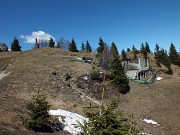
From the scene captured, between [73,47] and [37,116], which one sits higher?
[73,47]

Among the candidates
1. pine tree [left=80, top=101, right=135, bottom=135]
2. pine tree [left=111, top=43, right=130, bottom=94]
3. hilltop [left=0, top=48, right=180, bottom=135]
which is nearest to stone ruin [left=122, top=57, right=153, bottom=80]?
hilltop [left=0, top=48, right=180, bottom=135]

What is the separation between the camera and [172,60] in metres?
122

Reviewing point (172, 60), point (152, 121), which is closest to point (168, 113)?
point (152, 121)

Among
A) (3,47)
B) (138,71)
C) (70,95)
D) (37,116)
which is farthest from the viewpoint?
(3,47)

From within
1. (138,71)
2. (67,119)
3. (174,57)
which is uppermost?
(174,57)

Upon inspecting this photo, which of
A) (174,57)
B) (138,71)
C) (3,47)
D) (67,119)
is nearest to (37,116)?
(67,119)

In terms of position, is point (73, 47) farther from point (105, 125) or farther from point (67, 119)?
point (105, 125)

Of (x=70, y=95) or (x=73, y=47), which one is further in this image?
(x=73, y=47)

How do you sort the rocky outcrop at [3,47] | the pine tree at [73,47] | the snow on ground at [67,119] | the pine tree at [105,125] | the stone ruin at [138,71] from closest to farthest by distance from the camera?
the pine tree at [105,125] → the snow on ground at [67,119] → the stone ruin at [138,71] → the pine tree at [73,47] → the rocky outcrop at [3,47]

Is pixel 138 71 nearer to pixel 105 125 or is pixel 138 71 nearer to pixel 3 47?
pixel 105 125

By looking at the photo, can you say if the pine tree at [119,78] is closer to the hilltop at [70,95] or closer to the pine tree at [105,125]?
the hilltop at [70,95]

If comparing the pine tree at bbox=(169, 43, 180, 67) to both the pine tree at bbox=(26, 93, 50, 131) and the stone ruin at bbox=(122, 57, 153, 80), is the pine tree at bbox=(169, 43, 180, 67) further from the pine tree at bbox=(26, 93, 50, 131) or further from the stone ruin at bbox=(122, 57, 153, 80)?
the pine tree at bbox=(26, 93, 50, 131)

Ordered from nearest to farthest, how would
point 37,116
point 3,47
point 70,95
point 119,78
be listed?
1. point 37,116
2. point 70,95
3. point 119,78
4. point 3,47

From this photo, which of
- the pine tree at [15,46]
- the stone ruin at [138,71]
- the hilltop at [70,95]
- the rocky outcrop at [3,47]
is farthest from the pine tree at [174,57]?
the rocky outcrop at [3,47]
